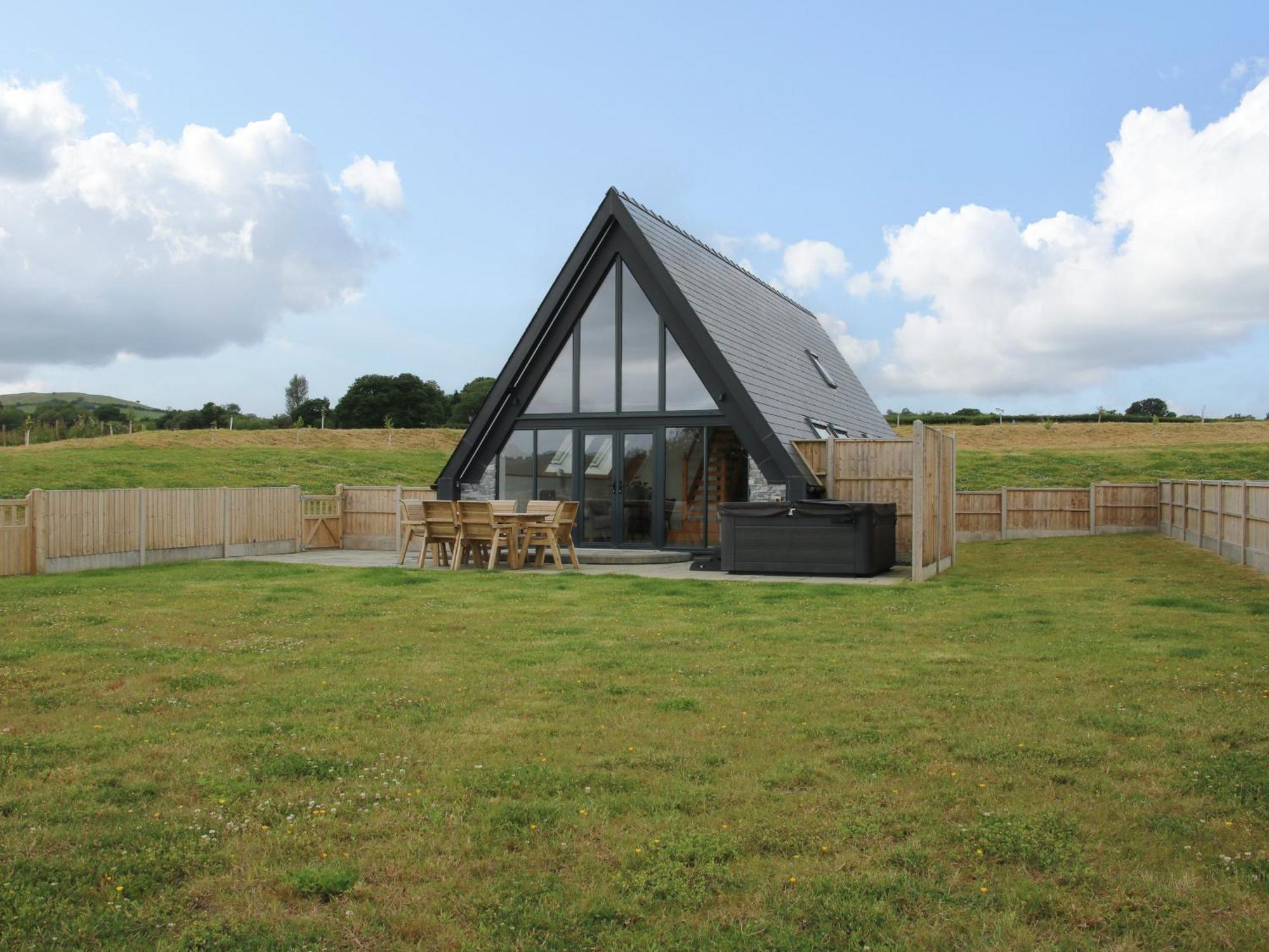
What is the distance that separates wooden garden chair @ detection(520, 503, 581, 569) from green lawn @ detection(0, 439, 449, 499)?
33.3 ft

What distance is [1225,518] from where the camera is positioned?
17844mm

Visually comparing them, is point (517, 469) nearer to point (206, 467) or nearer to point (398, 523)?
point (398, 523)

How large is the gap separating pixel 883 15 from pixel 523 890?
12648 mm

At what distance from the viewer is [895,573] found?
15.4 meters

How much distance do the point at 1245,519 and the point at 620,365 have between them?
10.5 metres

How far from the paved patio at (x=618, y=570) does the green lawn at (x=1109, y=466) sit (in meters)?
21.9

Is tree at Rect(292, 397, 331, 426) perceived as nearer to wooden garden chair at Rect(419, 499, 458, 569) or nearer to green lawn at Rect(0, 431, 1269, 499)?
green lawn at Rect(0, 431, 1269, 499)

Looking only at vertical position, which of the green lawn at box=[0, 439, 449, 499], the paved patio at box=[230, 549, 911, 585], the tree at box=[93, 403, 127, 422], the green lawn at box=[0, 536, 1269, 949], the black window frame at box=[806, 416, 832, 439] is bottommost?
the paved patio at box=[230, 549, 911, 585]

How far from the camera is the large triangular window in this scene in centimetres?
1777

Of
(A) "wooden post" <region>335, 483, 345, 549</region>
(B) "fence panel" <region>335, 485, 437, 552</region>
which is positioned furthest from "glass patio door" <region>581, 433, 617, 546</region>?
(A) "wooden post" <region>335, 483, 345, 549</region>

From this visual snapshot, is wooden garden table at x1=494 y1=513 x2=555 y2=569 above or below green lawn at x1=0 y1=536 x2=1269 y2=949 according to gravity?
above

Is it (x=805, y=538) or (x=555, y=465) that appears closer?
(x=805, y=538)

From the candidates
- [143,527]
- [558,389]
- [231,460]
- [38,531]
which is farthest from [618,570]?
[231,460]

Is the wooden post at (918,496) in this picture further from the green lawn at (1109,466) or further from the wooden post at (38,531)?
the green lawn at (1109,466)
